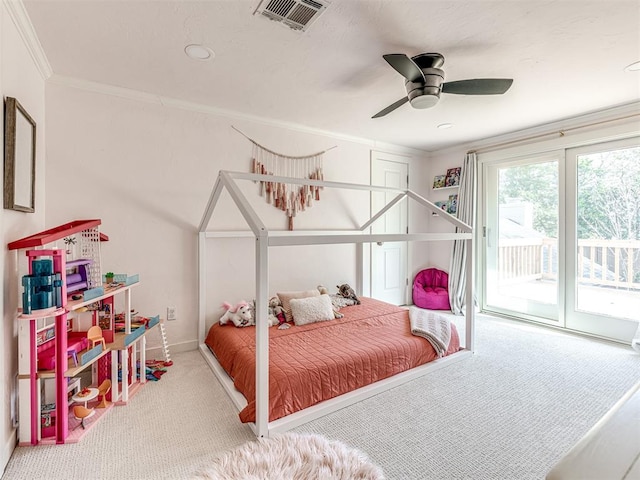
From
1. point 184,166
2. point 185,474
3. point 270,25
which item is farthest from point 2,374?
point 270,25

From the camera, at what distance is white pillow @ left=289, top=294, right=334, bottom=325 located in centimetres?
272

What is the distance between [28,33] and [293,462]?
8.80 feet

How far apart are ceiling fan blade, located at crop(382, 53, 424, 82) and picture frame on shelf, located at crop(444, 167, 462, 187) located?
2.58 m

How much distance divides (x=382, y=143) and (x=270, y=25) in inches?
103

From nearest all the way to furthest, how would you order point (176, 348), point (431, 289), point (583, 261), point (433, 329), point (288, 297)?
point (433, 329)
point (176, 348)
point (288, 297)
point (583, 261)
point (431, 289)

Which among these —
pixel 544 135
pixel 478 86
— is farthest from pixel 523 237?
pixel 478 86

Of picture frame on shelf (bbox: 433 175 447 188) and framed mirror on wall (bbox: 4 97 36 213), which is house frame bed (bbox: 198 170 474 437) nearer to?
framed mirror on wall (bbox: 4 97 36 213)

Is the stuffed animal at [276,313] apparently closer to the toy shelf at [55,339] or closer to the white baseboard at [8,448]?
the toy shelf at [55,339]

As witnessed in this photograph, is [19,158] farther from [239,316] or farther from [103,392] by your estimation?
[239,316]

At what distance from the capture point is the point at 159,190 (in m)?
2.67

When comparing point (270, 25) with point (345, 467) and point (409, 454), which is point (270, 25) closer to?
point (345, 467)

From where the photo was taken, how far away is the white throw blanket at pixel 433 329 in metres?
2.43

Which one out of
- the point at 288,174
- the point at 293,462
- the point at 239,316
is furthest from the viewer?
the point at 288,174

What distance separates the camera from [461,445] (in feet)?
5.14
